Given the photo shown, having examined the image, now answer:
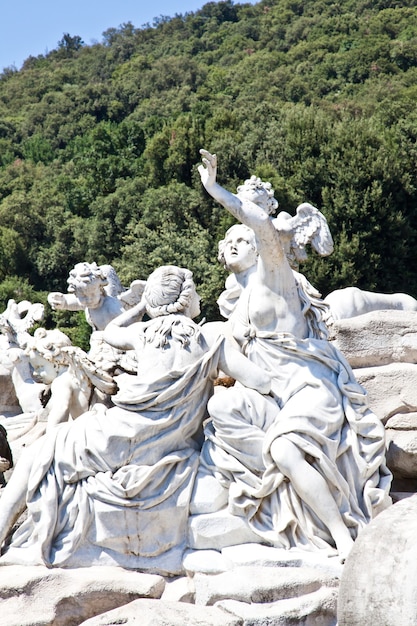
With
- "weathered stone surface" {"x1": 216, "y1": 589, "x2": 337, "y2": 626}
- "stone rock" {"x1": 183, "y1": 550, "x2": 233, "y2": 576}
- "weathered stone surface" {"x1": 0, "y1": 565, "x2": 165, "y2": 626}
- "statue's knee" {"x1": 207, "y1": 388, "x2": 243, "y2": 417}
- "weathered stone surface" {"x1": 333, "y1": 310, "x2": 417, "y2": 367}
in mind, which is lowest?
"weathered stone surface" {"x1": 216, "y1": 589, "x2": 337, "y2": 626}

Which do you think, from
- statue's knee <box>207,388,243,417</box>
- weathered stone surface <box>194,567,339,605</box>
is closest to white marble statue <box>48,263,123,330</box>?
statue's knee <box>207,388,243,417</box>

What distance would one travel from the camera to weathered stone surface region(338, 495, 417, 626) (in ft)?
15.6

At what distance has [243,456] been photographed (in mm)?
6484

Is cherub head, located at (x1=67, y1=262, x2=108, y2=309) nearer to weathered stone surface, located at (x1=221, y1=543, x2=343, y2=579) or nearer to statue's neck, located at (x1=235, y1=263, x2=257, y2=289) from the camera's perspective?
statue's neck, located at (x1=235, y1=263, x2=257, y2=289)

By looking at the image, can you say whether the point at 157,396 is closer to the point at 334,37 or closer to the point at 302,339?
the point at 302,339

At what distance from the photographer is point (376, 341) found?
7.90 meters

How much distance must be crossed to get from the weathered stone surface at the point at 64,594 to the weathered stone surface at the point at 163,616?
188 millimetres

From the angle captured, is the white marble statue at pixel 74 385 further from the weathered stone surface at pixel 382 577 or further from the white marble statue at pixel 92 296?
the weathered stone surface at pixel 382 577

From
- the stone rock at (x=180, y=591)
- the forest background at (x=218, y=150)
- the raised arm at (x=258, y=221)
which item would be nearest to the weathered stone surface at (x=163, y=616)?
the stone rock at (x=180, y=591)

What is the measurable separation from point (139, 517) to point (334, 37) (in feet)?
155

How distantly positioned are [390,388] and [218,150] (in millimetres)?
20944

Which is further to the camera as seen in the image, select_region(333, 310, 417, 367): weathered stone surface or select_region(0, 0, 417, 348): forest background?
select_region(0, 0, 417, 348): forest background

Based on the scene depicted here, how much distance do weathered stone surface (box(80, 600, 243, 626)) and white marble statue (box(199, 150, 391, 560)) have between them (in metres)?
0.73

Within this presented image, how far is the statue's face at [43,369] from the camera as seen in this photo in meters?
8.94
